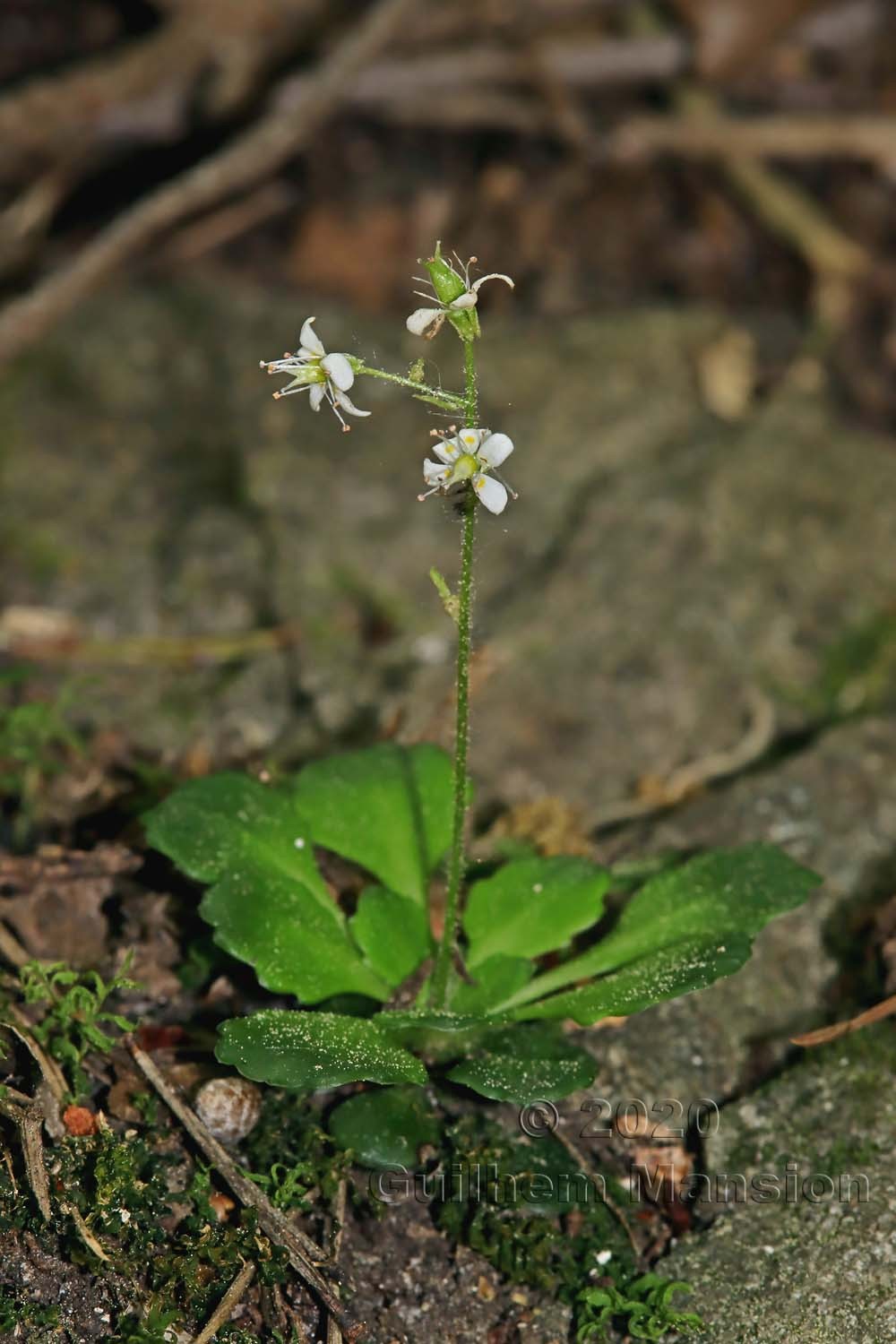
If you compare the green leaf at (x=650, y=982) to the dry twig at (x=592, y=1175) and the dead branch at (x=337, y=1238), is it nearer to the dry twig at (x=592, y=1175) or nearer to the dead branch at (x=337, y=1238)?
the dry twig at (x=592, y=1175)

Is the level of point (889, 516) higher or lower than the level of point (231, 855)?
higher

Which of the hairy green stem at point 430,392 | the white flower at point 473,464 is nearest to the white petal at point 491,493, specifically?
the white flower at point 473,464

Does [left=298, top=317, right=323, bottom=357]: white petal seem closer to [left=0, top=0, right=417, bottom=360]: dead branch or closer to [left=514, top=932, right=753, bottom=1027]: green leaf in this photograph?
[left=514, top=932, right=753, bottom=1027]: green leaf

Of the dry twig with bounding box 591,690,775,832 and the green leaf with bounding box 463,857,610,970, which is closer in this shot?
the green leaf with bounding box 463,857,610,970

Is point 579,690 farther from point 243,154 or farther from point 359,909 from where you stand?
point 243,154

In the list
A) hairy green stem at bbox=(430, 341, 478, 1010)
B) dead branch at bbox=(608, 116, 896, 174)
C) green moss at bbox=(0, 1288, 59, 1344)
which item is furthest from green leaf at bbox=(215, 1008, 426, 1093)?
dead branch at bbox=(608, 116, 896, 174)

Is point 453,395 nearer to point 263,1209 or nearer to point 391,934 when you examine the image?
point 391,934

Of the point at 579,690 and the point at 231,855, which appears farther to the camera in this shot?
the point at 579,690

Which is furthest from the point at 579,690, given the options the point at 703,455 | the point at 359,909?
the point at 359,909
